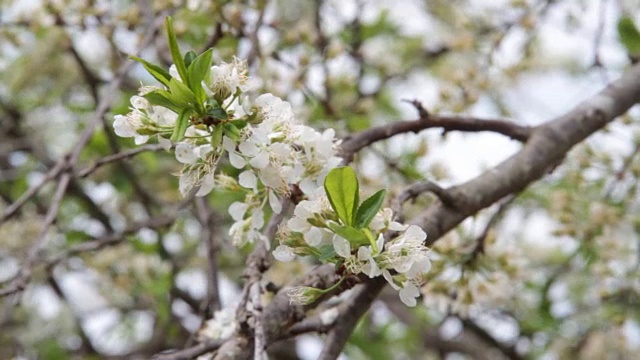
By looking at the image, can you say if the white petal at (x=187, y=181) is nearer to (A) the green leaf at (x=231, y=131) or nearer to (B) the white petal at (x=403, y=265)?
(A) the green leaf at (x=231, y=131)

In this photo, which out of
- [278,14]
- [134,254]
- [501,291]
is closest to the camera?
[501,291]

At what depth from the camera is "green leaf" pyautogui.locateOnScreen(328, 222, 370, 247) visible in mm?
667

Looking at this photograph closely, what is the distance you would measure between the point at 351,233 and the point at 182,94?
18 cm

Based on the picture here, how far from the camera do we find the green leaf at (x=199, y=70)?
673 millimetres

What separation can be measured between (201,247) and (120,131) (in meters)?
1.40

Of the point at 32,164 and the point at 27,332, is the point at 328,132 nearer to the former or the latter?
the point at 32,164

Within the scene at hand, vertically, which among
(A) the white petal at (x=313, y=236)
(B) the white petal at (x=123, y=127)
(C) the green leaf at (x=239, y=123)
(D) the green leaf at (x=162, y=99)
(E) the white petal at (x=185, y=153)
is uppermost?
(D) the green leaf at (x=162, y=99)

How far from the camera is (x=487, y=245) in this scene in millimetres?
1170

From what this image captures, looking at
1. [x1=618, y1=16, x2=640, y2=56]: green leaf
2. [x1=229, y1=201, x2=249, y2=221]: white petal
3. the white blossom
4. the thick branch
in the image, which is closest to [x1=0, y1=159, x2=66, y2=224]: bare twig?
the white blossom

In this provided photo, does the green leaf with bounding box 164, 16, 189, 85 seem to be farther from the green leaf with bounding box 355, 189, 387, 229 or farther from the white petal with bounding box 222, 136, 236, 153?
the green leaf with bounding box 355, 189, 387, 229

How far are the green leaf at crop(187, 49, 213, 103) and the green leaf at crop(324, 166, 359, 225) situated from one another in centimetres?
13

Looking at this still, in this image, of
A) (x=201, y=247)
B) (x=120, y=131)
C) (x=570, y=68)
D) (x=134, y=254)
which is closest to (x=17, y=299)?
(x=120, y=131)

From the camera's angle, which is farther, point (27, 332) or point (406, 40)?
point (406, 40)

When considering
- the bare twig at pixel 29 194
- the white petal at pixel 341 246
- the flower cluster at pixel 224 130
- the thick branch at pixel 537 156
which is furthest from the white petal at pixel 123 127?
the bare twig at pixel 29 194
